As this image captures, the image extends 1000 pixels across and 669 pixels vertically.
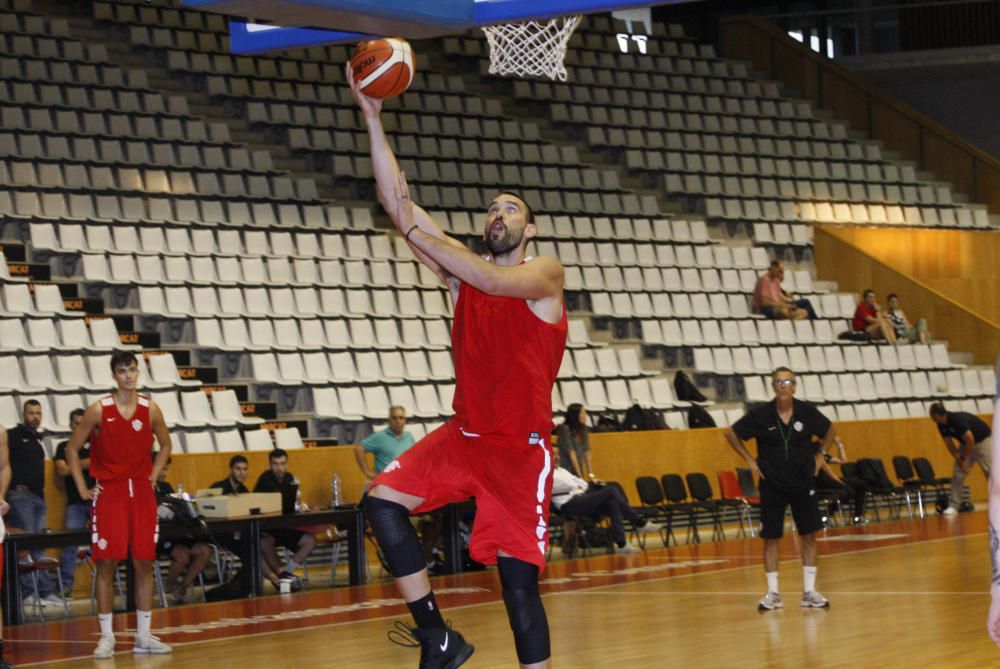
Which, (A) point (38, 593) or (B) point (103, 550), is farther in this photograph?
(A) point (38, 593)

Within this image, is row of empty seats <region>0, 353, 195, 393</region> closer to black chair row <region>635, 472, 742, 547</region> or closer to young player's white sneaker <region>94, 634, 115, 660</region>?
black chair row <region>635, 472, 742, 547</region>

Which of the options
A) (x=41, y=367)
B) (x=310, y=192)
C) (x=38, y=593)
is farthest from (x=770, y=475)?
(x=310, y=192)

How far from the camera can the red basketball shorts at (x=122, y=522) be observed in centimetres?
943

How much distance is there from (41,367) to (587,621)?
258 inches

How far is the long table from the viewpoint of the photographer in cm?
1148

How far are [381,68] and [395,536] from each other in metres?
1.77

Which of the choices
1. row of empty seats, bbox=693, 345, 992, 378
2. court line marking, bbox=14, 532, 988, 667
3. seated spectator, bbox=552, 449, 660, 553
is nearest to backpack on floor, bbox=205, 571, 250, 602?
court line marking, bbox=14, 532, 988, 667

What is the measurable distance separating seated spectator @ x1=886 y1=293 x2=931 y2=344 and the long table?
11.9 meters

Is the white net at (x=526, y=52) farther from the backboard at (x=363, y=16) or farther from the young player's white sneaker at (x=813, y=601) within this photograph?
the young player's white sneaker at (x=813, y=601)

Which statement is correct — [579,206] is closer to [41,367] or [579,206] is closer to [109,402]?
[41,367]

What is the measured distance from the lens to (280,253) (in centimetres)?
1833

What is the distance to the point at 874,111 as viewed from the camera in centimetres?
2912

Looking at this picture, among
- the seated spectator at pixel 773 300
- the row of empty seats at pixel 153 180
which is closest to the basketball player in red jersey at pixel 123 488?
the row of empty seats at pixel 153 180

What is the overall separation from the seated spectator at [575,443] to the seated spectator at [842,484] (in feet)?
10.6
